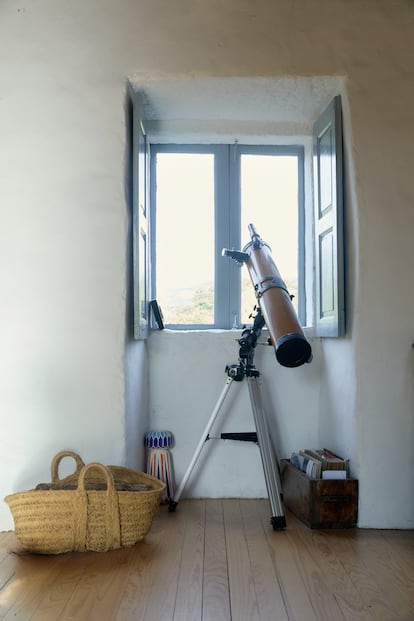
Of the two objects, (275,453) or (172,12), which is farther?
(275,453)

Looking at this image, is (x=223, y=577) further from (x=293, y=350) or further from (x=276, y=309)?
(x=276, y=309)

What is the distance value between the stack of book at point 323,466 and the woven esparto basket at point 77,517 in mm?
890

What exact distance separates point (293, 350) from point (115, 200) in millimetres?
1155

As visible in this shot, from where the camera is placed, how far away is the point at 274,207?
13.1ft

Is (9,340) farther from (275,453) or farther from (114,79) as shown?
(275,453)

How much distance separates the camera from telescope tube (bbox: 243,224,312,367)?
2.89 metres

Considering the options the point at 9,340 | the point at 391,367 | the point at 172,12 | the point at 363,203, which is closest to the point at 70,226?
the point at 9,340

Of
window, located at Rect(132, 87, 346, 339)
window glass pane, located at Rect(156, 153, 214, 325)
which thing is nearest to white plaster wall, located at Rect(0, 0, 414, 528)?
window, located at Rect(132, 87, 346, 339)

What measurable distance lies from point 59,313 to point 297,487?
1496 millimetres

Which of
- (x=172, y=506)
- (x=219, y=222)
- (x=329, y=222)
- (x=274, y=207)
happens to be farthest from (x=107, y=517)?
(x=274, y=207)

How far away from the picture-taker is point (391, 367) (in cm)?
305

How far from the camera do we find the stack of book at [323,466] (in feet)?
9.91

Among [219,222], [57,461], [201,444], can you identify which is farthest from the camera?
[219,222]

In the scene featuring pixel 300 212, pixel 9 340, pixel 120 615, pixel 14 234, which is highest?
pixel 300 212
